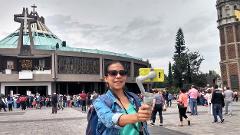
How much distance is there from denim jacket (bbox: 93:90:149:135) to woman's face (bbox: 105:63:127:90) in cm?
8

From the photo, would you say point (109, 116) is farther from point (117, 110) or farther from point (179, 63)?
point (179, 63)

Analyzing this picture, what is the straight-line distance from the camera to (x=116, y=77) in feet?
11.2

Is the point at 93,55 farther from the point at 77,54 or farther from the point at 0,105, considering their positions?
the point at 0,105

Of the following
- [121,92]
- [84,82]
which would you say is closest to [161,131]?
[121,92]

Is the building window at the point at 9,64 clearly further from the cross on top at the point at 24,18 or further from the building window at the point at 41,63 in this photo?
the cross on top at the point at 24,18

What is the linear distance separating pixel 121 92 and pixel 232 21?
80.1 m

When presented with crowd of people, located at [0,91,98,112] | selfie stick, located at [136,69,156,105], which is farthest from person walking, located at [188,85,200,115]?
selfie stick, located at [136,69,156,105]

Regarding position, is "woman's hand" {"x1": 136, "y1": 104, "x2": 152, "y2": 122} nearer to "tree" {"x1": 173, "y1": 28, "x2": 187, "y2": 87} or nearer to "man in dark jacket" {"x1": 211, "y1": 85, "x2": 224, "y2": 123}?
"man in dark jacket" {"x1": 211, "y1": 85, "x2": 224, "y2": 123}

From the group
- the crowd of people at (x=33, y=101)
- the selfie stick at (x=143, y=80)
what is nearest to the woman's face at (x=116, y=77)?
the selfie stick at (x=143, y=80)

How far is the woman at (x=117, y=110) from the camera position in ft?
10.0

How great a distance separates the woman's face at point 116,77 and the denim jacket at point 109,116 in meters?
0.08

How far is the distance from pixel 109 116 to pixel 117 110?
0.20m

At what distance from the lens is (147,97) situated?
2.61m

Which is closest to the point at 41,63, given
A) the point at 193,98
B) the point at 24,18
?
the point at 24,18
